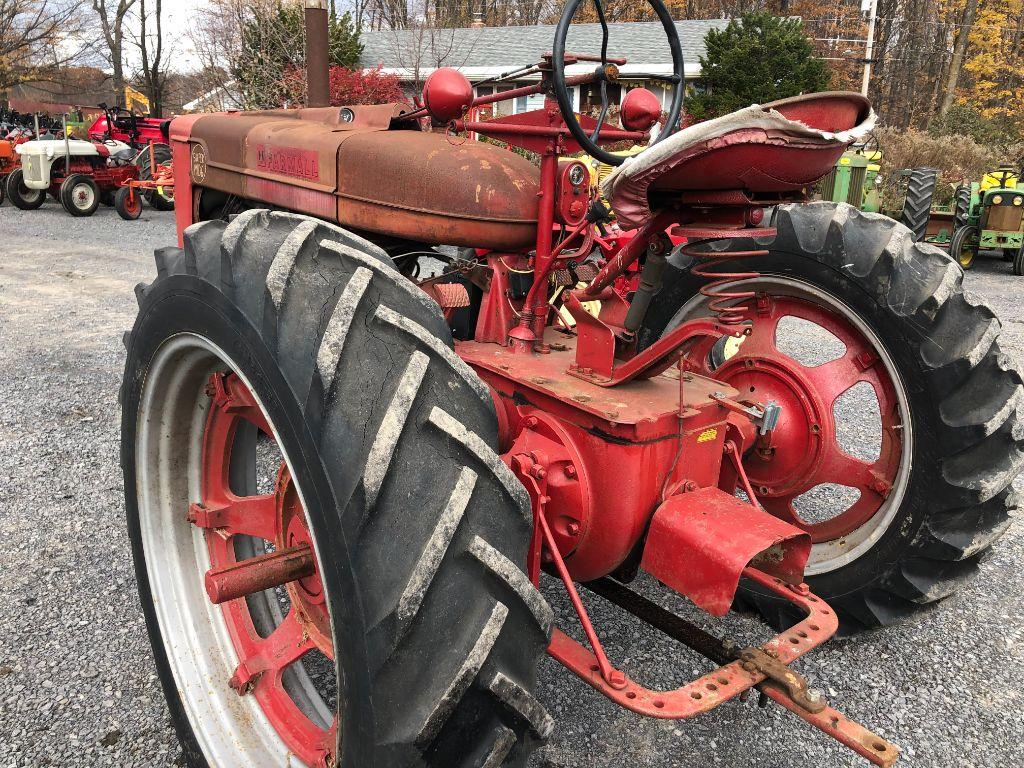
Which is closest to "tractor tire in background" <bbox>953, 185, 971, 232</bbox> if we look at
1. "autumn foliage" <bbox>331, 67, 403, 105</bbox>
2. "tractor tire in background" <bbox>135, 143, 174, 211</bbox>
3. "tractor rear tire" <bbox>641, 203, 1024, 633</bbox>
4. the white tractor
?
"tractor rear tire" <bbox>641, 203, 1024, 633</bbox>

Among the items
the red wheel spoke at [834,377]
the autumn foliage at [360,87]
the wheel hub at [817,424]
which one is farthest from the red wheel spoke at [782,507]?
the autumn foliage at [360,87]

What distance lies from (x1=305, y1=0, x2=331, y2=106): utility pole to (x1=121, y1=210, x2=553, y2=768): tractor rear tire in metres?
2.21

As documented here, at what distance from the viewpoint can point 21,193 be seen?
46.6 ft

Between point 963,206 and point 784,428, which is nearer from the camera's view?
point 784,428

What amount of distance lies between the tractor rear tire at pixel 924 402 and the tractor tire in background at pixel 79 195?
1447 centimetres

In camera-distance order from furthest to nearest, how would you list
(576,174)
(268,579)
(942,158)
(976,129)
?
(976,129)
(942,158)
(576,174)
(268,579)

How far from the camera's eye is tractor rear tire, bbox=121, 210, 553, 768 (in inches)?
45.5

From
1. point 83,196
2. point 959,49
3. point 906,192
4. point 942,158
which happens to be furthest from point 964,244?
point 959,49

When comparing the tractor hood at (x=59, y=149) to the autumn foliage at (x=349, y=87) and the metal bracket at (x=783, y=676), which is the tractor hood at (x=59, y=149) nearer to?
the autumn foliage at (x=349, y=87)

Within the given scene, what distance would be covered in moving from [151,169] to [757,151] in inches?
541

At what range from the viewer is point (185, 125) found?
3.62 m

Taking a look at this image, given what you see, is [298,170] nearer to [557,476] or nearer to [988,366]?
[557,476]

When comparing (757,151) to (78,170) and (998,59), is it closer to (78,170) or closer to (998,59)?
(78,170)

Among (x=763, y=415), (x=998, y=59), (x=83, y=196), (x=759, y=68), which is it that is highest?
Answer: (x=998, y=59)
